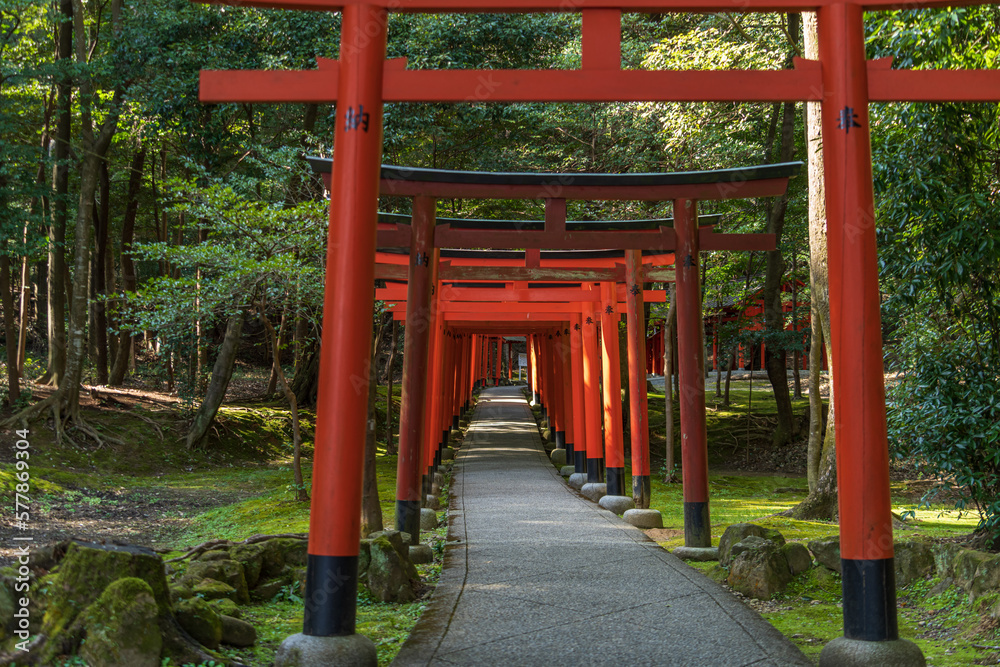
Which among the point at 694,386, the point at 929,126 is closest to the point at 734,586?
the point at 694,386

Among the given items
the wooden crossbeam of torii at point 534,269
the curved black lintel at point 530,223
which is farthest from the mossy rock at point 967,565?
the wooden crossbeam of torii at point 534,269

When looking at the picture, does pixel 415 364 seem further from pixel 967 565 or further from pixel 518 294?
pixel 518 294

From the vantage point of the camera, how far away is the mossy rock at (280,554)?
6.45 metres

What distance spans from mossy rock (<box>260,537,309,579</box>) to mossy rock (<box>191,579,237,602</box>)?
62 centimetres

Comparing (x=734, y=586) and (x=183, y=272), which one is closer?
(x=734, y=586)

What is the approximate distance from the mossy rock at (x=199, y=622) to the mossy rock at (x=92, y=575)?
22 centimetres

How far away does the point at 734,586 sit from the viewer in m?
6.37

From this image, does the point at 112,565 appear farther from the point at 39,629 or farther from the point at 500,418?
the point at 500,418

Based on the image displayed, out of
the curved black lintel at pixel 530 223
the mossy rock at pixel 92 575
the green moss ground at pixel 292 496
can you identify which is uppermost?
the curved black lintel at pixel 530 223

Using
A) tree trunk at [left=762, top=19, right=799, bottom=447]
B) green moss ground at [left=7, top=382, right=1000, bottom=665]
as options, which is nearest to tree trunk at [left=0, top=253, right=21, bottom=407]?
green moss ground at [left=7, top=382, right=1000, bottom=665]

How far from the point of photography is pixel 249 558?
6.29 m

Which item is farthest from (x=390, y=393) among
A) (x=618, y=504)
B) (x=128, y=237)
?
(x=618, y=504)

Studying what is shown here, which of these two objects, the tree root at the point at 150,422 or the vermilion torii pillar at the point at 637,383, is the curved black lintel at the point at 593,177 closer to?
the vermilion torii pillar at the point at 637,383

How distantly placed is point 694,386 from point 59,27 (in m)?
15.8
